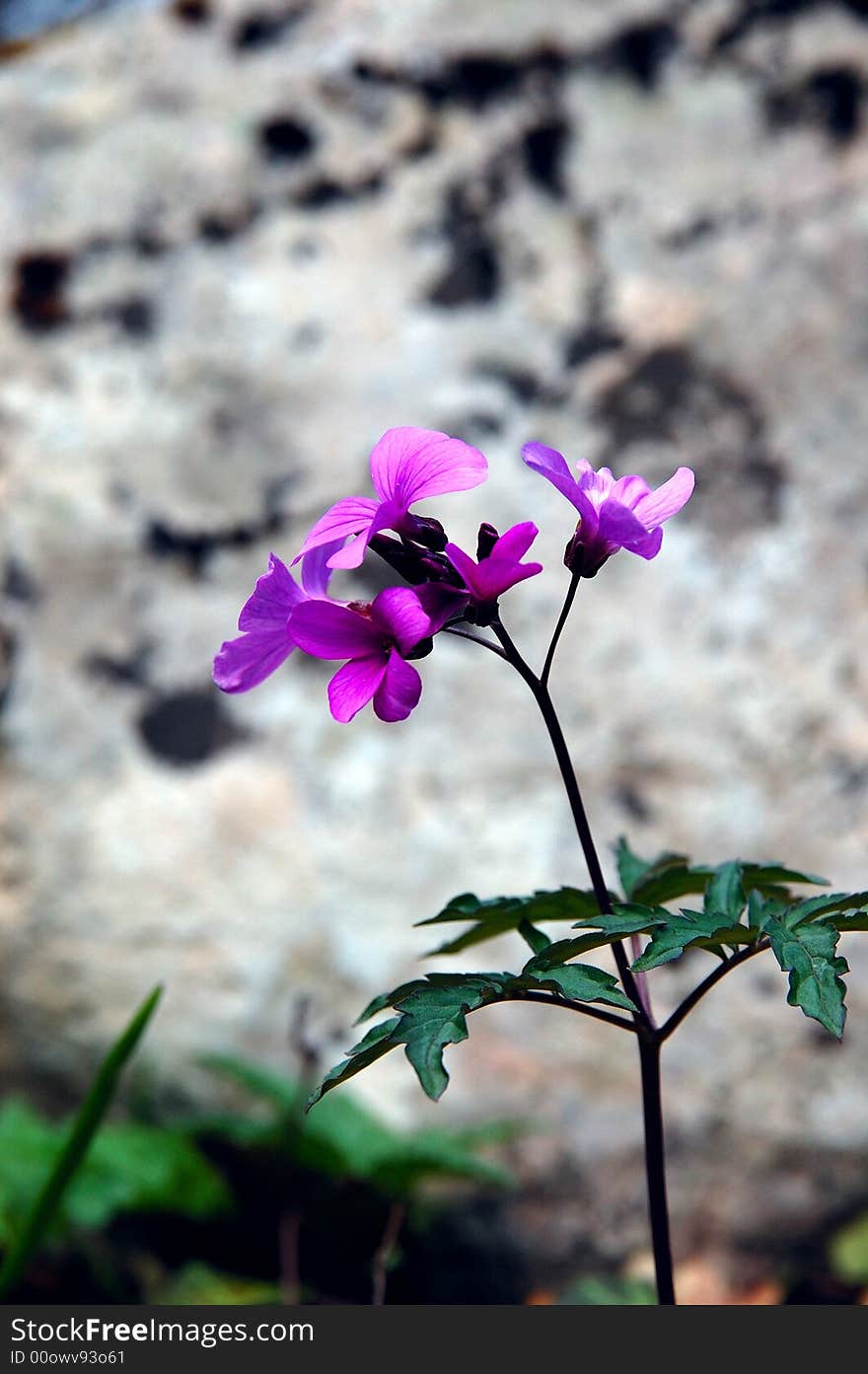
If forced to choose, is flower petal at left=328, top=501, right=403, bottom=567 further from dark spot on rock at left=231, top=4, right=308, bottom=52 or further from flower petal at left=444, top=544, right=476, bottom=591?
dark spot on rock at left=231, top=4, right=308, bottom=52

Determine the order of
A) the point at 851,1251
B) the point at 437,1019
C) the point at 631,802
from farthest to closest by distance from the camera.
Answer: the point at 631,802 < the point at 851,1251 < the point at 437,1019

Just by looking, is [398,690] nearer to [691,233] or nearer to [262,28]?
[691,233]

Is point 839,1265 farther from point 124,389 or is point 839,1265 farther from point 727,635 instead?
point 124,389

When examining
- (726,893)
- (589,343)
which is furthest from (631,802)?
(726,893)

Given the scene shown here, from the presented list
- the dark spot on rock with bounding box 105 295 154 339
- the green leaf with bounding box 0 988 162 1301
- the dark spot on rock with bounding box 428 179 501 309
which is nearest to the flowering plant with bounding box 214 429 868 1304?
the green leaf with bounding box 0 988 162 1301

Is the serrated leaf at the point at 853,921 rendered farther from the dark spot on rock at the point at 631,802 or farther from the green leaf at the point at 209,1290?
the dark spot on rock at the point at 631,802

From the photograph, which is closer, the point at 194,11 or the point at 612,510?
the point at 612,510
